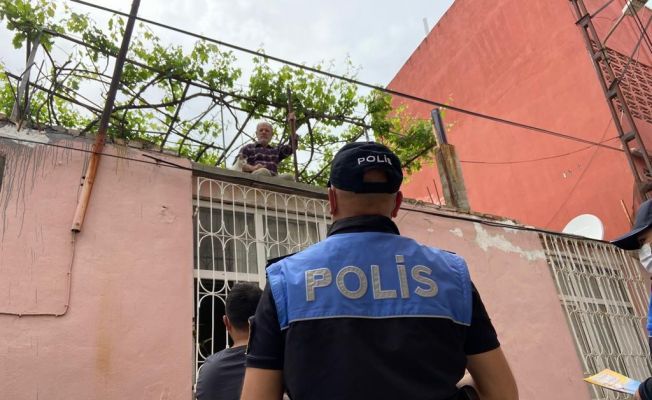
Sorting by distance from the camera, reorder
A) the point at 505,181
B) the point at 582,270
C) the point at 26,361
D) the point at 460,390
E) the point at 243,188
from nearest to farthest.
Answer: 1. the point at 460,390
2. the point at 26,361
3. the point at 243,188
4. the point at 582,270
5. the point at 505,181

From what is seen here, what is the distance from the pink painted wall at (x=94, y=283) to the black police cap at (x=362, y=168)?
2355 mm

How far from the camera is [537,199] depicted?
814 centimetres

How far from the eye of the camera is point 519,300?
5.29 m

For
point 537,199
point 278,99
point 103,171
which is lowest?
point 103,171

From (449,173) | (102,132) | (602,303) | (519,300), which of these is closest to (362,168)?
(102,132)

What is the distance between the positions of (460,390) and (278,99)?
560 cm

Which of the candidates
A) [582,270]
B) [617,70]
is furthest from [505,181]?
[582,270]

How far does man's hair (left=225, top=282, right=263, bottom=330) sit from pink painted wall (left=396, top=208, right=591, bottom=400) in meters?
3.03

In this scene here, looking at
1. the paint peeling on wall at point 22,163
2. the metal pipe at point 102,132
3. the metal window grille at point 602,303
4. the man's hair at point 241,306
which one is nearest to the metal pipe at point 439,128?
the metal window grille at point 602,303

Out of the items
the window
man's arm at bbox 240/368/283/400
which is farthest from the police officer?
the window

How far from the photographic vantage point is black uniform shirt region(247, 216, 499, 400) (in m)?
1.10

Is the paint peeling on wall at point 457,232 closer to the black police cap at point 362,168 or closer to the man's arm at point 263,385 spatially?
the black police cap at point 362,168

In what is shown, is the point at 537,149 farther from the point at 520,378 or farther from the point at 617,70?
the point at 520,378

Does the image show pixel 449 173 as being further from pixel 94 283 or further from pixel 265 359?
pixel 265 359
